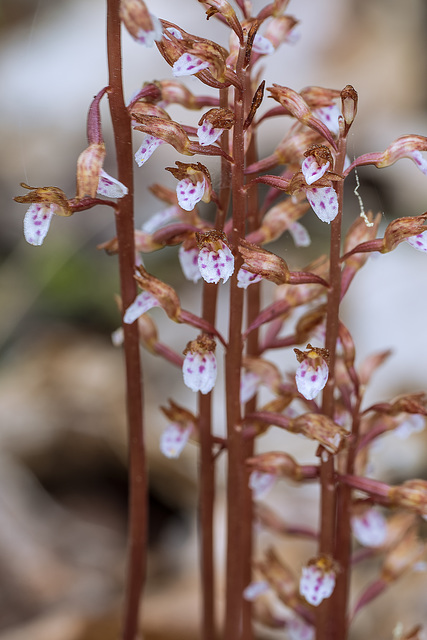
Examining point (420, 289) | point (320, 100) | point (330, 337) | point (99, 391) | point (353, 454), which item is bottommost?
point (99, 391)

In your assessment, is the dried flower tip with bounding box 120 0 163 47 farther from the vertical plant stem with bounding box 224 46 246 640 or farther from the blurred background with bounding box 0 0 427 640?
the blurred background with bounding box 0 0 427 640

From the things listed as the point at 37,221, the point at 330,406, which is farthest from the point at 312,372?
the point at 37,221

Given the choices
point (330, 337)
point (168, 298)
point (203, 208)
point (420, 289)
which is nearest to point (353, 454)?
point (330, 337)

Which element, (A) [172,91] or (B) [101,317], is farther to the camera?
(B) [101,317]

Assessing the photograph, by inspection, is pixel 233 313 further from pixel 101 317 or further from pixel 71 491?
pixel 101 317

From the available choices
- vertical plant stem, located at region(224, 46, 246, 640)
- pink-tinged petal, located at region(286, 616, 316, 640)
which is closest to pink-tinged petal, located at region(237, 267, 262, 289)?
vertical plant stem, located at region(224, 46, 246, 640)

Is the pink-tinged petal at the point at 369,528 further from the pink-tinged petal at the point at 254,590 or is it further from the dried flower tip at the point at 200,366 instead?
the dried flower tip at the point at 200,366

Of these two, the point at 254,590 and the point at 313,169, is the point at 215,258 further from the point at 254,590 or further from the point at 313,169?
the point at 254,590
